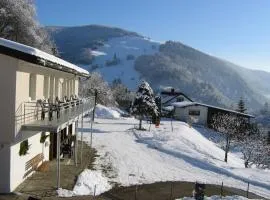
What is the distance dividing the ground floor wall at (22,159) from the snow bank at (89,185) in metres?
1.96

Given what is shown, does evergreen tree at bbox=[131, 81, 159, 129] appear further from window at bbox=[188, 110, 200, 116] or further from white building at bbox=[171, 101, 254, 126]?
window at bbox=[188, 110, 200, 116]

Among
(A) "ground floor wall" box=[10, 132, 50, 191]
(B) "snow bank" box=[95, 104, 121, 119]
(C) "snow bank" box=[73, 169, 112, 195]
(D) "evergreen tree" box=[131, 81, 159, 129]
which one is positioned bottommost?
(C) "snow bank" box=[73, 169, 112, 195]

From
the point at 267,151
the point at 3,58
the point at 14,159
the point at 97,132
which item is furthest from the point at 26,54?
the point at 267,151

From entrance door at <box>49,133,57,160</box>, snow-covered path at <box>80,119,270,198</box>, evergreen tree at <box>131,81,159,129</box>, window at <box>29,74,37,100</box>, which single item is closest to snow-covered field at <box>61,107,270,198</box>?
snow-covered path at <box>80,119,270,198</box>

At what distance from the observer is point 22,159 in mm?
19016

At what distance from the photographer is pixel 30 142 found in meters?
20.3

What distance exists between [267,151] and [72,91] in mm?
30395

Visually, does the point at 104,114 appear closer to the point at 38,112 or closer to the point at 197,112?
the point at 197,112

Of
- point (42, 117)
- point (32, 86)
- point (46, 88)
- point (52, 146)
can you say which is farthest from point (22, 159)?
point (52, 146)

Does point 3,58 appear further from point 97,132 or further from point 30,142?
point 97,132

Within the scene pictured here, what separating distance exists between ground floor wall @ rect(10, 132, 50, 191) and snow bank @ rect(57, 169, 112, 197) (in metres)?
1.96

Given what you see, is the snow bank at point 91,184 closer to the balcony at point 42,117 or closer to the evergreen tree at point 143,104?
the balcony at point 42,117

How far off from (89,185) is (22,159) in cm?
354

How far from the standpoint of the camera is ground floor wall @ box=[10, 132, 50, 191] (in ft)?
57.4
